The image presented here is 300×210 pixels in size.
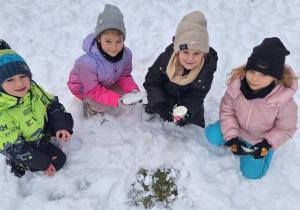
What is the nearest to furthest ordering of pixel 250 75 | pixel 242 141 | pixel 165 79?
pixel 250 75 < pixel 242 141 < pixel 165 79

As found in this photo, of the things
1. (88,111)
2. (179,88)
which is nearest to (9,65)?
(88,111)

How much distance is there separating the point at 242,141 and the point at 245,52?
1992mm

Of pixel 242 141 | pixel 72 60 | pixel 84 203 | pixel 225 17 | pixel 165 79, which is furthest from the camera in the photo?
pixel 225 17

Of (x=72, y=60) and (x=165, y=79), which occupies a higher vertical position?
(x=165, y=79)

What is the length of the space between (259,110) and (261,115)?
69mm

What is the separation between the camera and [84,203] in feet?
8.91

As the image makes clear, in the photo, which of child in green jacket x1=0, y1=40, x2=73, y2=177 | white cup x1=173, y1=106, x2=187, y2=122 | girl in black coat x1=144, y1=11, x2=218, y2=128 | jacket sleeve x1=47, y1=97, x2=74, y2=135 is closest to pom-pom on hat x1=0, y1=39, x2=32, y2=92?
child in green jacket x1=0, y1=40, x2=73, y2=177

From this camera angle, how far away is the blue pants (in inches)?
114

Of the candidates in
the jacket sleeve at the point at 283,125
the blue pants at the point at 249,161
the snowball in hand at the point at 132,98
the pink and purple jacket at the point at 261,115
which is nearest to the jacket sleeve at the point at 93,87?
the snowball in hand at the point at 132,98

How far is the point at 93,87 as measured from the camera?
3.08m

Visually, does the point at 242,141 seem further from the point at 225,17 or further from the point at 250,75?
the point at 225,17

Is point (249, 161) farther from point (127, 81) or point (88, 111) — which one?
point (88, 111)

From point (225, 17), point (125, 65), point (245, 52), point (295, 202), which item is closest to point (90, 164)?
point (125, 65)

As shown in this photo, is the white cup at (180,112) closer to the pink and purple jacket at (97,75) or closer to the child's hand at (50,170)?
the pink and purple jacket at (97,75)
